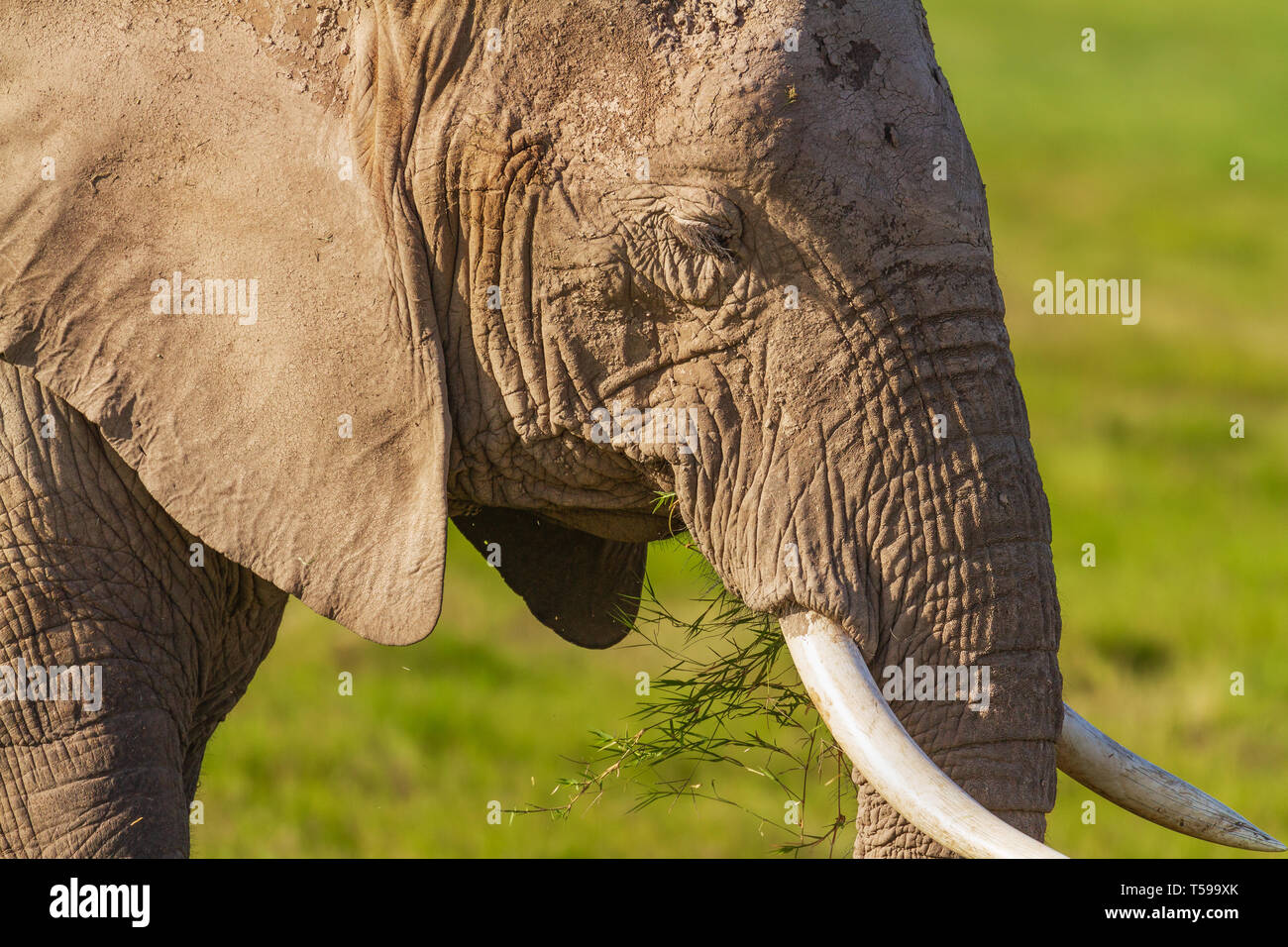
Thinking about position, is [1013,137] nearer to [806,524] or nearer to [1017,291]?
[1017,291]

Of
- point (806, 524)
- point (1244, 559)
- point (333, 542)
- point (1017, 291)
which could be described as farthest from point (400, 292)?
point (1017, 291)

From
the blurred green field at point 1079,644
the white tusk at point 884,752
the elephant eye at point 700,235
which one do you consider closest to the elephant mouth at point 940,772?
the white tusk at point 884,752

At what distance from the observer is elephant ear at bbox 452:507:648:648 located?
3.95 metres

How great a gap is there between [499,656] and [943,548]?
5.98 meters

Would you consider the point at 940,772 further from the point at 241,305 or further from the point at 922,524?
the point at 241,305

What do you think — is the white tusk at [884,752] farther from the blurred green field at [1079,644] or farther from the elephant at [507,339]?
the blurred green field at [1079,644]

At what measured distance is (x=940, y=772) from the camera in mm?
2900

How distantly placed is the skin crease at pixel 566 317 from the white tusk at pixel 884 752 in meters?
0.08

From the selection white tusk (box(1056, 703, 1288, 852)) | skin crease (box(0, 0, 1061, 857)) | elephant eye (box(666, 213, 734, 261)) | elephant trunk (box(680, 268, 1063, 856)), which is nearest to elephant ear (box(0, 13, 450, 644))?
skin crease (box(0, 0, 1061, 857))

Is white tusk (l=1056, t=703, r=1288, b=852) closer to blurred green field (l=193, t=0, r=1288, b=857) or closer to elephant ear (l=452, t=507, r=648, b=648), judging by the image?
blurred green field (l=193, t=0, r=1288, b=857)

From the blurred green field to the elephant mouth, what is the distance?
0.83 metres

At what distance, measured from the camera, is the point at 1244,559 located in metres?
9.86

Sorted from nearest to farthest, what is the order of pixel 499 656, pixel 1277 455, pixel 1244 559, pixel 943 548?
pixel 943 548 → pixel 499 656 → pixel 1244 559 → pixel 1277 455

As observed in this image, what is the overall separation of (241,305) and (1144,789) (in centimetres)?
183
